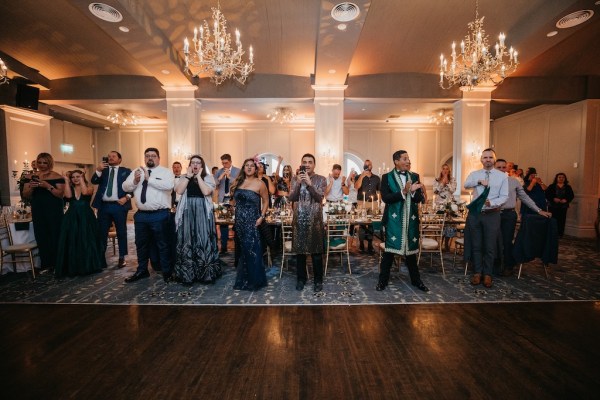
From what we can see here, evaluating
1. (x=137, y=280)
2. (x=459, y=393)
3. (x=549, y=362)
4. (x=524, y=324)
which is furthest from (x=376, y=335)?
(x=137, y=280)

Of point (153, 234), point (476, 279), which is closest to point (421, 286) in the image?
point (476, 279)

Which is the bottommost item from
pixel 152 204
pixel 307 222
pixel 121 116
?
pixel 307 222

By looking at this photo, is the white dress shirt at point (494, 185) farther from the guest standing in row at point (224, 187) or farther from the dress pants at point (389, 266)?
the guest standing in row at point (224, 187)

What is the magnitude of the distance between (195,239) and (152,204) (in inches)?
30.2

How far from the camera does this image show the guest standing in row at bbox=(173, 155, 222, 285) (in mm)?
3947

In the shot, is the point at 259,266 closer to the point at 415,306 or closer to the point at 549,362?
the point at 415,306

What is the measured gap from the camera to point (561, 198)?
320 inches

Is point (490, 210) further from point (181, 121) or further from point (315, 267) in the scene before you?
point (181, 121)

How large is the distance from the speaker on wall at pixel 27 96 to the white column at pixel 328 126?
7947mm

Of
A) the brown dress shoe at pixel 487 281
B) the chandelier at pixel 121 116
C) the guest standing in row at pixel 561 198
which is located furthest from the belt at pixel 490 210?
the chandelier at pixel 121 116

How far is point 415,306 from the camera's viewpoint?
11.2ft

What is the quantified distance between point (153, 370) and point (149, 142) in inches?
522

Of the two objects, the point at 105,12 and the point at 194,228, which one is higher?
the point at 105,12

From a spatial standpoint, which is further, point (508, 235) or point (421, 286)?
point (508, 235)
